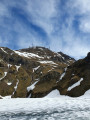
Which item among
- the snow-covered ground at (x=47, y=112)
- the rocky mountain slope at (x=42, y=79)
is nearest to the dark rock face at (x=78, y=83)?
the rocky mountain slope at (x=42, y=79)

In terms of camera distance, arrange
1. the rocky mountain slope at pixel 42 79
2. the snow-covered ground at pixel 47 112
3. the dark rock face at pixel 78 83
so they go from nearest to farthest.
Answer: the snow-covered ground at pixel 47 112, the dark rock face at pixel 78 83, the rocky mountain slope at pixel 42 79

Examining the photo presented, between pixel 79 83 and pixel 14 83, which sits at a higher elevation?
pixel 14 83

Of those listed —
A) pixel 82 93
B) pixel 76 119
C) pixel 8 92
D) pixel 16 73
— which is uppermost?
pixel 16 73

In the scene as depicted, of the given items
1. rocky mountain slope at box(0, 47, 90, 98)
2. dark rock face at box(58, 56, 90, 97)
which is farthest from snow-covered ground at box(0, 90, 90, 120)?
rocky mountain slope at box(0, 47, 90, 98)

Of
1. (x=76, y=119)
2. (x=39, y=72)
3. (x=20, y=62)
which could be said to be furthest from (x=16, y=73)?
(x=76, y=119)

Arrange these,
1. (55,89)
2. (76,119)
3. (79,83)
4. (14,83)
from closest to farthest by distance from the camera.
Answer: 1. (76,119)
2. (79,83)
3. (55,89)
4. (14,83)

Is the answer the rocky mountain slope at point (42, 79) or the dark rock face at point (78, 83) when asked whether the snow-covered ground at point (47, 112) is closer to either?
the dark rock face at point (78, 83)

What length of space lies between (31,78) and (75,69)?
11102cm

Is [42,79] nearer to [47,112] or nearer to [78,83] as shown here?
[78,83]

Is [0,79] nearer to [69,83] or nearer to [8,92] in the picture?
[8,92]

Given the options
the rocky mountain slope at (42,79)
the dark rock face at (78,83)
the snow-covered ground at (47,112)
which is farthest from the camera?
the rocky mountain slope at (42,79)

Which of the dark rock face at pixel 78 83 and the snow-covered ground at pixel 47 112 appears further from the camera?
the dark rock face at pixel 78 83

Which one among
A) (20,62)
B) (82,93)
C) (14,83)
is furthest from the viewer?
(20,62)

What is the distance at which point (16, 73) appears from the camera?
516 ft
